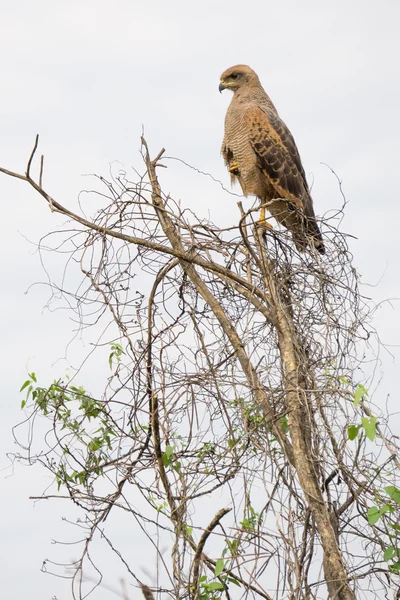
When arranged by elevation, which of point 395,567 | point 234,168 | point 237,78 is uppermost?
point 237,78

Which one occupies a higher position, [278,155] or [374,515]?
[278,155]

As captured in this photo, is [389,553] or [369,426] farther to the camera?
[389,553]

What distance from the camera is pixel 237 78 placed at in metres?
7.76

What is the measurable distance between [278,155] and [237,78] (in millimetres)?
1240

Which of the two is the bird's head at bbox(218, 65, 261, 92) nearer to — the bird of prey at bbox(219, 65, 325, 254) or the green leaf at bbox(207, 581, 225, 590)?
the bird of prey at bbox(219, 65, 325, 254)

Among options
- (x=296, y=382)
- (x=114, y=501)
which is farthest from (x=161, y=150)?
(x=114, y=501)

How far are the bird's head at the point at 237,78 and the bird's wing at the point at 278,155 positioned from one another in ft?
1.96

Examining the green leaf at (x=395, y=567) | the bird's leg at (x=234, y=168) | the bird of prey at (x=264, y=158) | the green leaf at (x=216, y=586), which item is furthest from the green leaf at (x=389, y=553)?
the bird's leg at (x=234, y=168)

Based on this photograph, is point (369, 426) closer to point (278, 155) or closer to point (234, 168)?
point (278, 155)

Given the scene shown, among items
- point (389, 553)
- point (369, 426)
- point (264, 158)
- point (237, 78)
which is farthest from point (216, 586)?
point (237, 78)

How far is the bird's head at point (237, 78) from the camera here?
772cm

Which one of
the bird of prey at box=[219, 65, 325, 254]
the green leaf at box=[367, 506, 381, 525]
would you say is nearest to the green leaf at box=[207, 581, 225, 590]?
the green leaf at box=[367, 506, 381, 525]

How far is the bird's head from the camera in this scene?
25.3 feet

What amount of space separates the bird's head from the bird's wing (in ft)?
1.96
